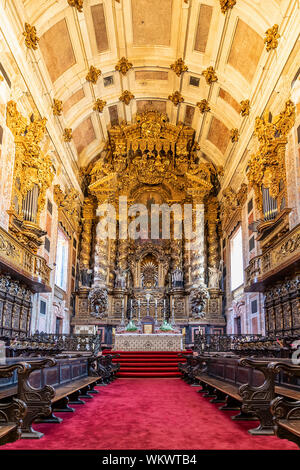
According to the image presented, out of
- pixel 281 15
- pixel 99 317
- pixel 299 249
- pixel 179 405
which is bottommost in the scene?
pixel 179 405

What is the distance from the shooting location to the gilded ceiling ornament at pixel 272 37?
12914 millimetres

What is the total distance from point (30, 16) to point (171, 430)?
43.5ft

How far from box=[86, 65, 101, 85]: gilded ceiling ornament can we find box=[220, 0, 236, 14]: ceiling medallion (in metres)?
6.04

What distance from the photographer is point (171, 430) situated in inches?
193

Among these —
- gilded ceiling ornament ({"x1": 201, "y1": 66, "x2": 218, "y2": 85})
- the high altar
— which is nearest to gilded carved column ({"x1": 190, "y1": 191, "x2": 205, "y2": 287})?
the high altar

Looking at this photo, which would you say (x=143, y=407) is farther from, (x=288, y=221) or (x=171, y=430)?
(x=288, y=221)

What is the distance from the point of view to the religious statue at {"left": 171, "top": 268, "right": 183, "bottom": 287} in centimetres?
2181

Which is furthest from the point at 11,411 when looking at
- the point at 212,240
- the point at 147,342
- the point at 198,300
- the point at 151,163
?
the point at 151,163

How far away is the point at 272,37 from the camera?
13.0 metres

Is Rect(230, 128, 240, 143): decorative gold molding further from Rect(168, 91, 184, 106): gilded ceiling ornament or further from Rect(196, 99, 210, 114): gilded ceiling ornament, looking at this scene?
Rect(168, 91, 184, 106): gilded ceiling ornament

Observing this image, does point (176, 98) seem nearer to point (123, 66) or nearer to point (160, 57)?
point (160, 57)

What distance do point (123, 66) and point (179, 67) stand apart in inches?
99.7

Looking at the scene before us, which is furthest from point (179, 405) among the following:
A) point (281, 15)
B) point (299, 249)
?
point (281, 15)

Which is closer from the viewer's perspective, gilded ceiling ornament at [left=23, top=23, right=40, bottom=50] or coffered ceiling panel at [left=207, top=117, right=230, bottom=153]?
gilded ceiling ornament at [left=23, top=23, right=40, bottom=50]
